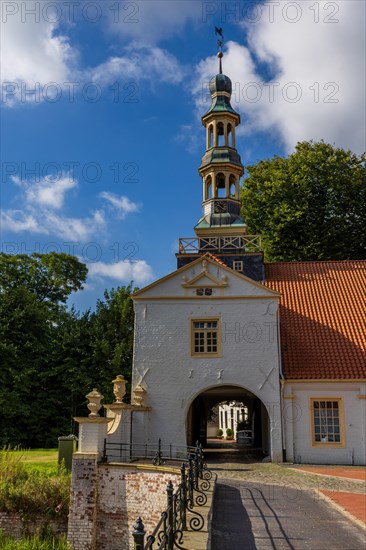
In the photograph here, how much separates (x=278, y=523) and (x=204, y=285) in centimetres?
1165

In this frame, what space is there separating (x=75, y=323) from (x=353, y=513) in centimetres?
2063

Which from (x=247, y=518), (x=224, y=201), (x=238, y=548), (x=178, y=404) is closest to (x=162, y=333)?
(x=178, y=404)

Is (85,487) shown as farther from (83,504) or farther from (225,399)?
(225,399)

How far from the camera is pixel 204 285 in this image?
20.6 metres

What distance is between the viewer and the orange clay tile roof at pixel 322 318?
19625 mm

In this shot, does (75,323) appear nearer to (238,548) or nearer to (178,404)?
(178,404)

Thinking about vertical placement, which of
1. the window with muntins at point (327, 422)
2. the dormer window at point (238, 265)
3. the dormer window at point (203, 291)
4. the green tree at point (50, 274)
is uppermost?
the green tree at point (50, 274)

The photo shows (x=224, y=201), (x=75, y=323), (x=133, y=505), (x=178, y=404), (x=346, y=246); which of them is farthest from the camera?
(x=346, y=246)

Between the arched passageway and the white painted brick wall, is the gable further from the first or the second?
the arched passageway

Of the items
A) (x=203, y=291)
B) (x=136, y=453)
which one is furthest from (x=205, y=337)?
(x=136, y=453)

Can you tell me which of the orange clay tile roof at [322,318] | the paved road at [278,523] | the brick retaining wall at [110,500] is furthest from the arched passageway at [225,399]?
the paved road at [278,523]

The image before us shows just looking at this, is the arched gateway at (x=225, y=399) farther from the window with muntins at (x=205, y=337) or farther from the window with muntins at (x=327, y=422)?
the window with muntins at (x=327, y=422)

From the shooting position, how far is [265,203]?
1426 inches

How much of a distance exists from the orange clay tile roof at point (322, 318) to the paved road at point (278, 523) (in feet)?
24.2
